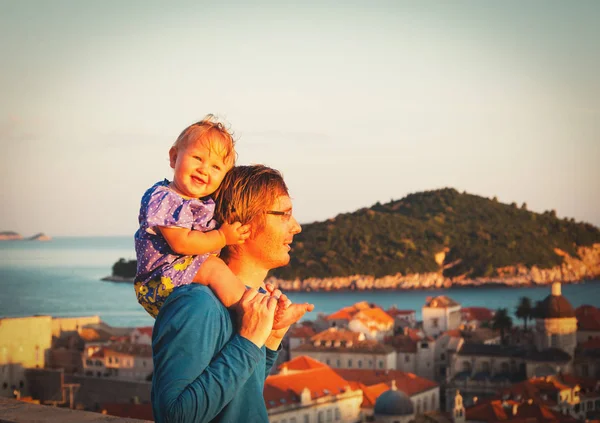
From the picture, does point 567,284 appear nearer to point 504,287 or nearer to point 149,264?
point 504,287

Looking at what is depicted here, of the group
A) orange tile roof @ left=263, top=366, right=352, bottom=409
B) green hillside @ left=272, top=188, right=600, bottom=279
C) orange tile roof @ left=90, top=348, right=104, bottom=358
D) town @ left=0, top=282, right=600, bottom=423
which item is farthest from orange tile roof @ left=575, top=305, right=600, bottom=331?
green hillside @ left=272, top=188, right=600, bottom=279

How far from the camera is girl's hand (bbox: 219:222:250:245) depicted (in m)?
1.72

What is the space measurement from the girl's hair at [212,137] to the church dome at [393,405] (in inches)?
750

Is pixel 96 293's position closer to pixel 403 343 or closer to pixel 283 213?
pixel 403 343

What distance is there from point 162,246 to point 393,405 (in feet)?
63.3

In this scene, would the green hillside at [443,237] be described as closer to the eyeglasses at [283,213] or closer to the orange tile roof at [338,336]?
the orange tile roof at [338,336]

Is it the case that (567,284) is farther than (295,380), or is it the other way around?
(567,284)

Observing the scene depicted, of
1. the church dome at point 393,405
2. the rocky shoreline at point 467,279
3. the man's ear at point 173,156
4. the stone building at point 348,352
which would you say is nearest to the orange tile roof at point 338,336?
the stone building at point 348,352

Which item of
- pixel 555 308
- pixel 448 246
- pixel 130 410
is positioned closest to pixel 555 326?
pixel 555 308

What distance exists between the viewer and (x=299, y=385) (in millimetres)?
21531

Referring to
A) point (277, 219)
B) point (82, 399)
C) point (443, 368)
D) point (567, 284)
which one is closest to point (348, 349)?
point (443, 368)

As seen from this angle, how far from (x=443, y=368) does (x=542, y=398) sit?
265 inches

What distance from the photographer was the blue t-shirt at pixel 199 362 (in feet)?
5.15

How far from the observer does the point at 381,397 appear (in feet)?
68.5
